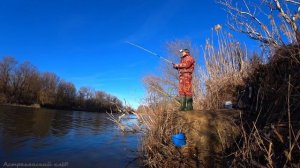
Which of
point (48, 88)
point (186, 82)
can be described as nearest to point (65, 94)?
point (48, 88)

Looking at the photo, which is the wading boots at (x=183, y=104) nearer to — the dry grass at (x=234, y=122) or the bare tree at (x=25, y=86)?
the dry grass at (x=234, y=122)

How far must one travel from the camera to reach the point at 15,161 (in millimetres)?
9164

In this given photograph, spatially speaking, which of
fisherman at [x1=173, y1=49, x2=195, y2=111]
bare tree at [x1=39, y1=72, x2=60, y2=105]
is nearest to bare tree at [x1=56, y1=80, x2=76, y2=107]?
bare tree at [x1=39, y1=72, x2=60, y2=105]

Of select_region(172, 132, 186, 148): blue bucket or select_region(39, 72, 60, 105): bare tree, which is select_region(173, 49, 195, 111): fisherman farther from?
select_region(39, 72, 60, 105): bare tree

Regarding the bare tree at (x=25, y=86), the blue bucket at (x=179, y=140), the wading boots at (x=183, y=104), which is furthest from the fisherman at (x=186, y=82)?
the bare tree at (x=25, y=86)

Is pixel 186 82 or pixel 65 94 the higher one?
pixel 65 94

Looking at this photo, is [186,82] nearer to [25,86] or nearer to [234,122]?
[234,122]

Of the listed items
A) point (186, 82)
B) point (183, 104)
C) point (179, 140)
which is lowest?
point (179, 140)

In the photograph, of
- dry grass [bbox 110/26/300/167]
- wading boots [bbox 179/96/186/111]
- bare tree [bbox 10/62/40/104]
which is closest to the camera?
dry grass [bbox 110/26/300/167]

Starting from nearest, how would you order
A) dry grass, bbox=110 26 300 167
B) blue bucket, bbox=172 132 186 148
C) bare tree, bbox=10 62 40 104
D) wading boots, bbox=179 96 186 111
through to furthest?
dry grass, bbox=110 26 300 167, blue bucket, bbox=172 132 186 148, wading boots, bbox=179 96 186 111, bare tree, bbox=10 62 40 104

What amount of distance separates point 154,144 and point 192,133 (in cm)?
111

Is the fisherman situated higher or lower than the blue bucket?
higher

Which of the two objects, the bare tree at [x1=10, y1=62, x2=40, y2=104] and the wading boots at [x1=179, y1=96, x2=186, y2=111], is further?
the bare tree at [x1=10, y1=62, x2=40, y2=104]

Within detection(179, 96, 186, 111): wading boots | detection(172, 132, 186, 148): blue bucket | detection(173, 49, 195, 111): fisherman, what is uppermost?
detection(173, 49, 195, 111): fisherman
